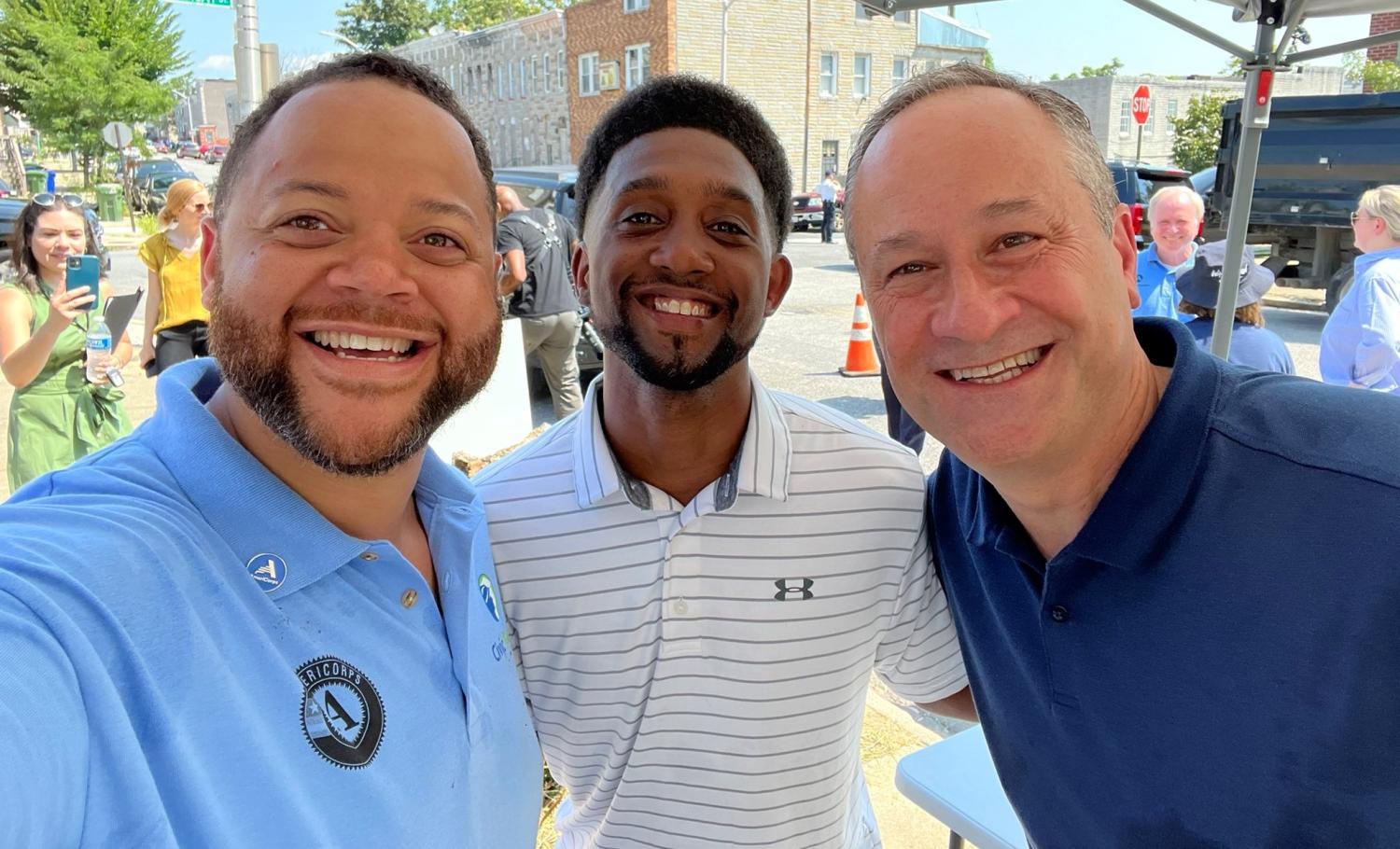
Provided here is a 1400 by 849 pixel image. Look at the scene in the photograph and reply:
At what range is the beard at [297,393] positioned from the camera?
1.37 metres

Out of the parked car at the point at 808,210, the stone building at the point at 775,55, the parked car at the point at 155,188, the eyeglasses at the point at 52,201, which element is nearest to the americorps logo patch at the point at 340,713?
the eyeglasses at the point at 52,201

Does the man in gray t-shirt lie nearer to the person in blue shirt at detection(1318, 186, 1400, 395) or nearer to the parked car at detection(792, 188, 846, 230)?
the person in blue shirt at detection(1318, 186, 1400, 395)

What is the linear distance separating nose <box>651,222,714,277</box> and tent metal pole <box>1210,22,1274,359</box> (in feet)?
9.89

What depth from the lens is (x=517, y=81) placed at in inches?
1763

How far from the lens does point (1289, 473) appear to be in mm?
1286

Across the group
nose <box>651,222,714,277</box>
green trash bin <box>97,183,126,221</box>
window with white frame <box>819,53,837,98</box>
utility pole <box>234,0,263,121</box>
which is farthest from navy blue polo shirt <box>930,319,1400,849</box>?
window with white frame <box>819,53,837,98</box>

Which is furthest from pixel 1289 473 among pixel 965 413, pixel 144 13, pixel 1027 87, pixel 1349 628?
pixel 144 13

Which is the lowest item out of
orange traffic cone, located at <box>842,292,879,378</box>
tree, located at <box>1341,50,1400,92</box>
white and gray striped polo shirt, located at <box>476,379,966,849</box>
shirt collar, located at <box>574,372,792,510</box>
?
orange traffic cone, located at <box>842,292,879,378</box>

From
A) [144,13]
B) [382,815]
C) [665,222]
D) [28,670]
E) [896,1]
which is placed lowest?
[382,815]

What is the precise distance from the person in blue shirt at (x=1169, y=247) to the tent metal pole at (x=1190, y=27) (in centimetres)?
205

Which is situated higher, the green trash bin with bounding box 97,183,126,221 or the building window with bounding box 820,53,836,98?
the building window with bounding box 820,53,836,98

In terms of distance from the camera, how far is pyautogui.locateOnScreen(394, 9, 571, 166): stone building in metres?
41.6

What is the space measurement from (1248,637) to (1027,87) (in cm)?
98

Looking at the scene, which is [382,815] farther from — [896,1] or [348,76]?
[896,1]
